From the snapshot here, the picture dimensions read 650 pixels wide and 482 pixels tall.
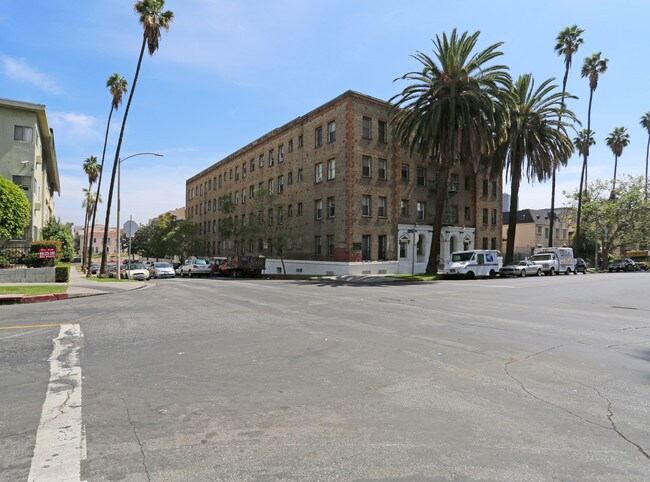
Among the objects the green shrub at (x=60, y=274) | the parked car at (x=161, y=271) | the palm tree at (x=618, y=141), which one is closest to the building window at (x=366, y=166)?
the parked car at (x=161, y=271)

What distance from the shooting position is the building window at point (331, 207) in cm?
3709

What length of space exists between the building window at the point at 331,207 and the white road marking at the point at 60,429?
102 ft

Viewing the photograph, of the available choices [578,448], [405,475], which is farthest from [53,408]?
[578,448]

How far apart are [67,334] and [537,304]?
46.6ft

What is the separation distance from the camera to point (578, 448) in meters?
3.76

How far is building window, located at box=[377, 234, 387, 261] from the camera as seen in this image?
1454 inches

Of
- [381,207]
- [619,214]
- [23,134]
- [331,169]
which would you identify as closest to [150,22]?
[23,134]

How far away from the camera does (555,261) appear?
4197 cm

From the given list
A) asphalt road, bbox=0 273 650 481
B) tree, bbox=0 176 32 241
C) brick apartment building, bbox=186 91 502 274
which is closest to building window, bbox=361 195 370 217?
brick apartment building, bbox=186 91 502 274

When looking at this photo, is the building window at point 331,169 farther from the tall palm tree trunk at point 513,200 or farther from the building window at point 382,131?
the tall palm tree trunk at point 513,200

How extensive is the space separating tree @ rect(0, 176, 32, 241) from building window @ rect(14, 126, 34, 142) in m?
10.6

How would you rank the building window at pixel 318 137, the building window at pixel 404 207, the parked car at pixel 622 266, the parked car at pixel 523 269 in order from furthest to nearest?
the parked car at pixel 622 266 < the building window at pixel 318 137 < the building window at pixel 404 207 < the parked car at pixel 523 269

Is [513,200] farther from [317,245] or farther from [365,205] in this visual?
[317,245]

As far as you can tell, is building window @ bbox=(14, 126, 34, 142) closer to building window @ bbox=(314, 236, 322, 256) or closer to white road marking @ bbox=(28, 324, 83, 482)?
building window @ bbox=(314, 236, 322, 256)
